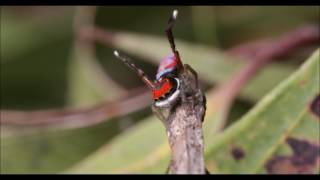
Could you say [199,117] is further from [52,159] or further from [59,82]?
[59,82]

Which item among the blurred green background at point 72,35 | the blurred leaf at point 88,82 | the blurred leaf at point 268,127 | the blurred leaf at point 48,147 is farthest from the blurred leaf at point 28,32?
the blurred leaf at point 268,127

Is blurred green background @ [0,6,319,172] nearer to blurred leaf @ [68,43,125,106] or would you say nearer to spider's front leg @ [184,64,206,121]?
blurred leaf @ [68,43,125,106]

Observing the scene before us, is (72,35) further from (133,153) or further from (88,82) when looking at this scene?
(133,153)

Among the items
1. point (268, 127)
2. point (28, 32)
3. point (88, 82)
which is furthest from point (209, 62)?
point (28, 32)

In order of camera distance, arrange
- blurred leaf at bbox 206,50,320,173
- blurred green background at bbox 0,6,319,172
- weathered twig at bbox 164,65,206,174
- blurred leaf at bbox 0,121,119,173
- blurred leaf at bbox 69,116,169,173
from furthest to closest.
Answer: blurred green background at bbox 0,6,319,172, blurred leaf at bbox 0,121,119,173, blurred leaf at bbox 69,116,169,173, blurred leaf at bbox 206,50,320,173, weathered twig at bbox 164,65,206,174

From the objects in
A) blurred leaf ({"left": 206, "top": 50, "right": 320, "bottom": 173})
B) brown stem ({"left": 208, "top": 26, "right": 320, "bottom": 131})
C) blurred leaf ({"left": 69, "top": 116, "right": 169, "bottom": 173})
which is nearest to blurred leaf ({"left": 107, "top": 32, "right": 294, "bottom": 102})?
brown stem ({"left": 208, "top": 26, "right": 320, "bottom": 131})

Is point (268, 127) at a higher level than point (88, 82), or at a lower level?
higher
